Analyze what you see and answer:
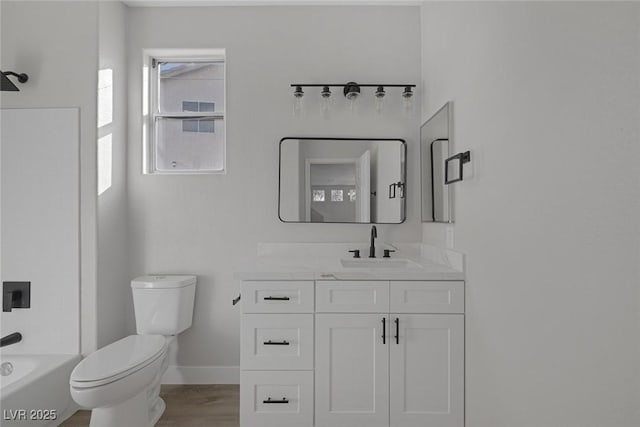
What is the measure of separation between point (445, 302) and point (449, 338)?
176mm

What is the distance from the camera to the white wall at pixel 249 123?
257cm

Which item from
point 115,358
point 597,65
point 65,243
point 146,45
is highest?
point 146,45

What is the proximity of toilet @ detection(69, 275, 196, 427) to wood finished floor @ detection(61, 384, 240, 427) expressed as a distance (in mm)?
102

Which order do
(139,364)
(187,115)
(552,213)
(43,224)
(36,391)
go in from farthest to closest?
1. (187,115)
2. (43,224)
3. (36,391)
4. (139,364)
5. (552,213)

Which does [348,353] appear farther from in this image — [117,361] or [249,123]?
[249,123]

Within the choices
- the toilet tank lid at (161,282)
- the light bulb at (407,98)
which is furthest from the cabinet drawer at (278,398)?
the light bulb at (407,98)

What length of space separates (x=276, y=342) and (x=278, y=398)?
0.93 ft

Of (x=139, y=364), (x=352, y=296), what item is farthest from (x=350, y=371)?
(x=139, y=364)

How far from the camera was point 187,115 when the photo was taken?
270 cm

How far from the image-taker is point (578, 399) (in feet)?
3.36

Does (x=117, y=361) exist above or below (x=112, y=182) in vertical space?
below

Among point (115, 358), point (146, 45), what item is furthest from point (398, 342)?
point (146, 45)

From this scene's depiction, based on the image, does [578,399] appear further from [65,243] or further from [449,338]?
[65,243]

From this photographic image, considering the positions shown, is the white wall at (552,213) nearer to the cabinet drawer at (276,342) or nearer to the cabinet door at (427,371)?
the cabinet door at (427,371)
